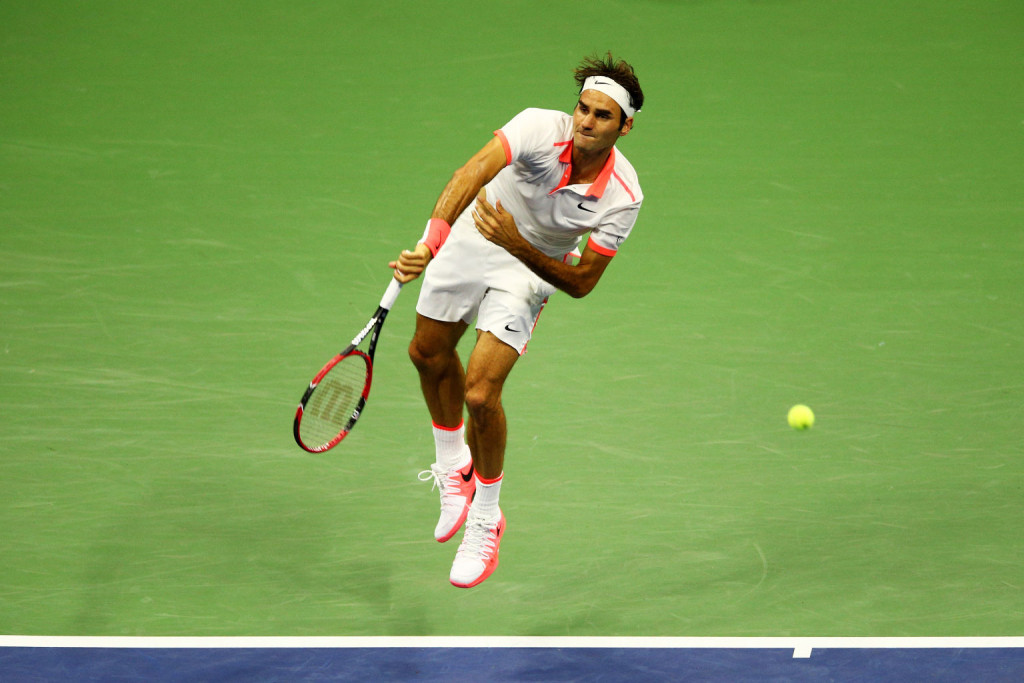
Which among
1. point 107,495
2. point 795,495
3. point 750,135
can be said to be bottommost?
point 107,495

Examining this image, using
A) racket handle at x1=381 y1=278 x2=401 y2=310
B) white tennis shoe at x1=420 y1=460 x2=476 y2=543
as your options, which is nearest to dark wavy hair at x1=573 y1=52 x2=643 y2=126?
racket handle at x1=381 y1=278 x2=401 y2=310

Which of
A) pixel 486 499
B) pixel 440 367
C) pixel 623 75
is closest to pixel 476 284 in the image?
pixel 440 367

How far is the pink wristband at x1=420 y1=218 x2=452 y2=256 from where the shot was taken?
17.4 ft

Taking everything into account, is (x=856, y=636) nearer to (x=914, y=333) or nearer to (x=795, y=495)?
(x=795, y=495)

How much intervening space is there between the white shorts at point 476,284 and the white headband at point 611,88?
889 mm

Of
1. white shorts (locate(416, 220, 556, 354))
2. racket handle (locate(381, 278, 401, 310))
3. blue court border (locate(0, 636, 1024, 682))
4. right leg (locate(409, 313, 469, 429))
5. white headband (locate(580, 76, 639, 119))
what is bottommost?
blue court border (locate(0, 636, 1024, 682))

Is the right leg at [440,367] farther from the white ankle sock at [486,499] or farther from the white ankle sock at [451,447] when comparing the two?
the white ankle sock at [486,499]

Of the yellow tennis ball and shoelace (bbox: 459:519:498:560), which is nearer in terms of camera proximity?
shoelace (bbox: 459:519:498:560)

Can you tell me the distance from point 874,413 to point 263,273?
409cm

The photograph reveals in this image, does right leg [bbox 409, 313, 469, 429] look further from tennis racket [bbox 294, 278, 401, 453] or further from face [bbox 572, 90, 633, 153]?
face [bbox 572, 90, 633, 153]

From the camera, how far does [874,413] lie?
7.97m

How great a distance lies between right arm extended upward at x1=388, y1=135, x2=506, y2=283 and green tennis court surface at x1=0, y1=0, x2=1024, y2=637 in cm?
214

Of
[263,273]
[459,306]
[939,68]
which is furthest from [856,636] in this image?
[939,68]

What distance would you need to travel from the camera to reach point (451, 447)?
6652 mm
